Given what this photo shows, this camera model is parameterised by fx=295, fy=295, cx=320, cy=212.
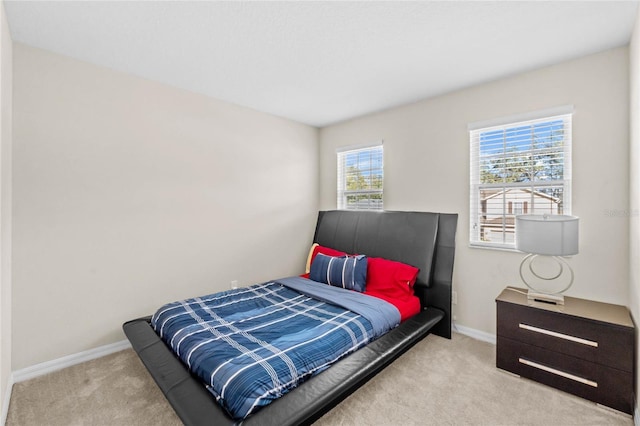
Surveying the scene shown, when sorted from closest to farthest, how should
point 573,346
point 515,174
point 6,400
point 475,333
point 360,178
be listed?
1. point 6,400
2. point 573,346
3. point 515,174
4. point 475,333
5. point 360,178

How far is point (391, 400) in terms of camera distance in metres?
2.03

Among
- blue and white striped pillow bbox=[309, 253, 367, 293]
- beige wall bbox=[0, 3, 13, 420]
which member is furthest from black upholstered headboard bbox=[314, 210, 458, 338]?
beige wall bbox=[0, 3, 13, 420]

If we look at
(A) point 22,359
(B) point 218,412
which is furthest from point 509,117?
(A) point 22,359

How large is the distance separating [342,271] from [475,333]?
147 centimetres

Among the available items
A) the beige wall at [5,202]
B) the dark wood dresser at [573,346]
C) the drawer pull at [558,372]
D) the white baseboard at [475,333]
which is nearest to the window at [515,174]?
the dark wood dresser at [573,346]

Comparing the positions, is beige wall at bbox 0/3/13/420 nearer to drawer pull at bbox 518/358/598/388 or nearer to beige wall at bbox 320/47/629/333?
beige wall at bbox 320/47/629/333

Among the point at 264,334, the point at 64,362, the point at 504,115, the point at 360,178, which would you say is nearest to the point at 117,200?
the point at 64,362

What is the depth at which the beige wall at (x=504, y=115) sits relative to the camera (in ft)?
7.50

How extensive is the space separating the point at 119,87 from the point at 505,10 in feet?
10.2

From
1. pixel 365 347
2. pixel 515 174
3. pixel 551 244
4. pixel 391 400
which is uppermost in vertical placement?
pixel 515 174

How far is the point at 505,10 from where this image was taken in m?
1.86

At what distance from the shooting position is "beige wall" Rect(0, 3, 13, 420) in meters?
1.86

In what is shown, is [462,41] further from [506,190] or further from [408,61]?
[506,190]

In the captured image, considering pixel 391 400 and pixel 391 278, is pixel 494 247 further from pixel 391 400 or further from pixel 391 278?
pixel 391 400
